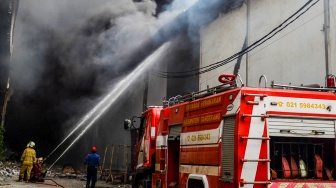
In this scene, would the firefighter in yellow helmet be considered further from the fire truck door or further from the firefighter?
the fire truck door

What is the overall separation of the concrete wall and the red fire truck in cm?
485

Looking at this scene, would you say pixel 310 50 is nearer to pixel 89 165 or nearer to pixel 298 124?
pixel 298 124

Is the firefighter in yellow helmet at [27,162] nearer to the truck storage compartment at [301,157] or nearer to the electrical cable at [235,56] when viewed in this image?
the electrical cable at [235,56]

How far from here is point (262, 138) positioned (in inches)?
206

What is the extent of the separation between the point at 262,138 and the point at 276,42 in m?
7.75

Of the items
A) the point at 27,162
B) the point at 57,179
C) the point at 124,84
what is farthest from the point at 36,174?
the point at 124,84

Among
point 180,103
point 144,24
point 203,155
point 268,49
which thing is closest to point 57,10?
point 144,24

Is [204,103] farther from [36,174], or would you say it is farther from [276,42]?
[36,174]

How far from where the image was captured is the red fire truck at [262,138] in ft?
17.0

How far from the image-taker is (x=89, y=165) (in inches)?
460

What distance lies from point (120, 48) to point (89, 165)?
9688 millimetres

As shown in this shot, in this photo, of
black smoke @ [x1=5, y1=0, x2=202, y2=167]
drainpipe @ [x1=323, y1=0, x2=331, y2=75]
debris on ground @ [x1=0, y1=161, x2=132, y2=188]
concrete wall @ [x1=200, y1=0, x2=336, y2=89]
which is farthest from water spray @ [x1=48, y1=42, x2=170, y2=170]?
drainpipe @ [x1=323, y1=0, x2=331, y2=75]

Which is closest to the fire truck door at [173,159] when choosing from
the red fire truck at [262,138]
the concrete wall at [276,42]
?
the red fire truck at [262,138]

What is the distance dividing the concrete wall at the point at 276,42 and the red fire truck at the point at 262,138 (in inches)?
191
